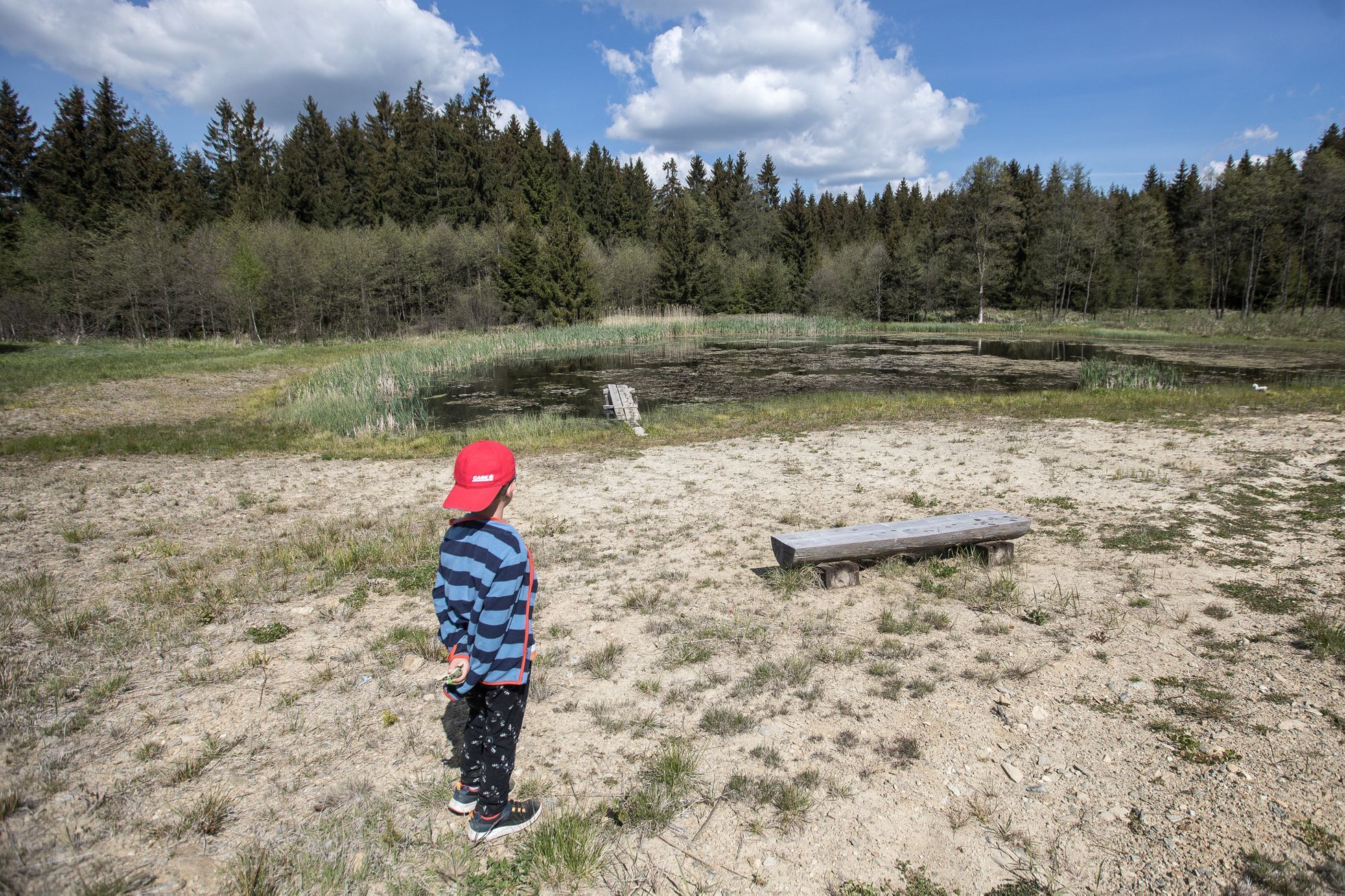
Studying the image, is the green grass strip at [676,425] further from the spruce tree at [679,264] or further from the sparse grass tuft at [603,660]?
the spruce tree at [679,264]

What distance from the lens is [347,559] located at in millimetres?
6402

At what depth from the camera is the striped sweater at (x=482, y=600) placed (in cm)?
282

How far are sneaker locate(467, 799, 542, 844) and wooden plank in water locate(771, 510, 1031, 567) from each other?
2936 millimetres

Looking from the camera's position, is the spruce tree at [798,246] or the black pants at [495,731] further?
the spruce tree at [798,246]

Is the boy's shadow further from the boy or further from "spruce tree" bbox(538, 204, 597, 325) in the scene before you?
"spruce tree" bbox(538, 204, 597, 325)

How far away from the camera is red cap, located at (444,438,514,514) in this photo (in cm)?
279

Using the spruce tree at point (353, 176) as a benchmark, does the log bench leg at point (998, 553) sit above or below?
below

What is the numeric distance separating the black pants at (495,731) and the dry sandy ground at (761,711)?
249mm

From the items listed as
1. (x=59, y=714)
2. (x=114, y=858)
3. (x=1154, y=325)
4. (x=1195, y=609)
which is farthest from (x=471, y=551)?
(x=1154, y=325)

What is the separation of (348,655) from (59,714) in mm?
1535

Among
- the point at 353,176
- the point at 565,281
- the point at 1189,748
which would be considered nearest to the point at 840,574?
the point at 1189,748

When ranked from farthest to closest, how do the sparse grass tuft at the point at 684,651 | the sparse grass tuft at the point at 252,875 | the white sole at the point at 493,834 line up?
the sparse grass tuft at the point at 684,651, the white sole at the point at 493,834, the sparse grass tuft at the point at 252,875

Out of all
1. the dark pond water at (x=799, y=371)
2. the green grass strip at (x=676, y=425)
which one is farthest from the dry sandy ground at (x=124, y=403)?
the dark pond water at (x=799, y=371)

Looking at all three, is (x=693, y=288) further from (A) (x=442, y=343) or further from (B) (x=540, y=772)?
(B) (x=540, y=772)
